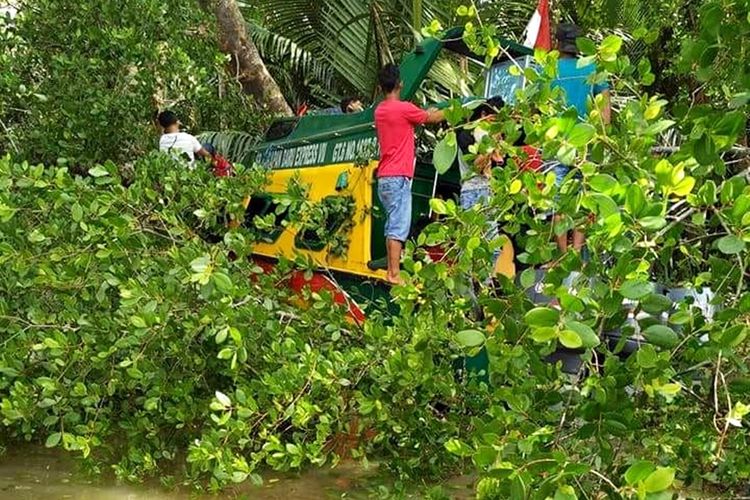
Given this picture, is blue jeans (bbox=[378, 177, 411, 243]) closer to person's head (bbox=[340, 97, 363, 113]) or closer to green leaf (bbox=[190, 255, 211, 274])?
green leaf (bbox=[190, 255, 211, 274])

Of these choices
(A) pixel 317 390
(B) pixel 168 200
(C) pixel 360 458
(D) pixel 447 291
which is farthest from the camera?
(B) pixel 168 200

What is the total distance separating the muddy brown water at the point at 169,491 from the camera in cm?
465

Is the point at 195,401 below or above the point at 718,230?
below

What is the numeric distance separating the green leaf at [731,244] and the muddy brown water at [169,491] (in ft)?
8.95

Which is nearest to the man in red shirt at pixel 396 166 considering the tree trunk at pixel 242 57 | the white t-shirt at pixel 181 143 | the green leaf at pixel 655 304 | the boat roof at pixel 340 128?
the boat roof at pixel 340 128

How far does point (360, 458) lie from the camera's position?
4379mm

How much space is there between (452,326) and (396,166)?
206 cm

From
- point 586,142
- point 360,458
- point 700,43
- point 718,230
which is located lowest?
point 360,458

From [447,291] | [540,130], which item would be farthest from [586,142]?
[447,291]

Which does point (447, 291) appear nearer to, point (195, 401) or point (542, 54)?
point (542, 54)

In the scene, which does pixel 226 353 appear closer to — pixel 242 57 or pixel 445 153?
pixel 445 153

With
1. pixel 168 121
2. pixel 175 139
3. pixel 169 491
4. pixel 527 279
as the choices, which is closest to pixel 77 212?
pixel 169 491

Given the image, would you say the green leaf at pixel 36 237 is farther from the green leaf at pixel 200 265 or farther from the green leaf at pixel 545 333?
the green leaf at pixel 545 333

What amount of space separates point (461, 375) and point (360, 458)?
69cm
